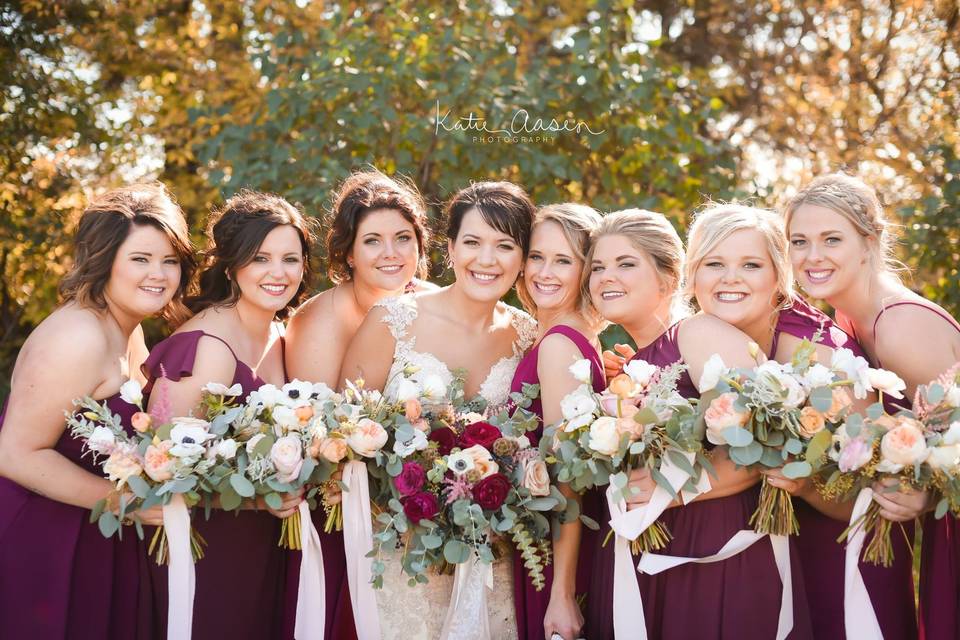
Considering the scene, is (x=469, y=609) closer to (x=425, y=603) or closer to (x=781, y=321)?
(x=425, y=603)

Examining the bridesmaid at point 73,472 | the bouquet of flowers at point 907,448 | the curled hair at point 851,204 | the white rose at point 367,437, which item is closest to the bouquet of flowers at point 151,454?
the bridesmaid at point 73,472

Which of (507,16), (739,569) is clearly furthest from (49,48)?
(739,569)

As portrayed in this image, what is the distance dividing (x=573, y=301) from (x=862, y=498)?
1663 millimetres

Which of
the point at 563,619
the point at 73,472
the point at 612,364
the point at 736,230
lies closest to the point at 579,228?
the point at 612,364

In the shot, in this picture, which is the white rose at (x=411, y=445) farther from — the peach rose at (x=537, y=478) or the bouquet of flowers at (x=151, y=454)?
the bouquet of flowers at (x=151, y=454)

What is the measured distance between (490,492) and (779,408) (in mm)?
1140

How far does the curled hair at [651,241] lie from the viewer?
14.3 ft

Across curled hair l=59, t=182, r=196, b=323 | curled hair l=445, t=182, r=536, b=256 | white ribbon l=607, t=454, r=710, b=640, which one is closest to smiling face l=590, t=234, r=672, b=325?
curled hair l=445, t=182, r=536, b=256

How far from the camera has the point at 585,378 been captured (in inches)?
141

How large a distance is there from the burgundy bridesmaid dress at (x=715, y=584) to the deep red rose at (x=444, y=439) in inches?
36.4

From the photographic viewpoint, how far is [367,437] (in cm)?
362

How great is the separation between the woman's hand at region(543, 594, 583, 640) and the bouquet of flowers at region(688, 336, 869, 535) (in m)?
1.06

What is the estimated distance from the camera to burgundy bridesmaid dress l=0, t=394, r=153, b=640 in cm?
391

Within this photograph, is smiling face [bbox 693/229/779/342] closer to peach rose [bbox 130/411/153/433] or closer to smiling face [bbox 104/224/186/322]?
peach rose [bbox 130/411/153/433]
